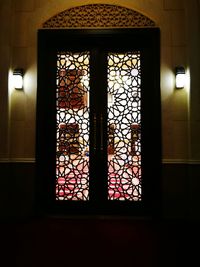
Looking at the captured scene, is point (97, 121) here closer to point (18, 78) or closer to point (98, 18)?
point (18, 78)


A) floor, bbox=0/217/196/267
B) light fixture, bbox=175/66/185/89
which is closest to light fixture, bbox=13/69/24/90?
floor, bbox=0/217/196/267

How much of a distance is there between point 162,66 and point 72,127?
4.67 ft

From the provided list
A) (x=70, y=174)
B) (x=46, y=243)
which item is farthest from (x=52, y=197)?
(x=46, y=243)

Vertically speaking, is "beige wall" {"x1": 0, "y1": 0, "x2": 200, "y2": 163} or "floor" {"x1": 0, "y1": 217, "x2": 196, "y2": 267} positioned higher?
"beige wall" {"x1": 0, "y1": 0, "x2": 200, "y2": 163}

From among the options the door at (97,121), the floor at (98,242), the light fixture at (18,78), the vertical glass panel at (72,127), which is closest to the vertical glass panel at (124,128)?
the door at (97,121)

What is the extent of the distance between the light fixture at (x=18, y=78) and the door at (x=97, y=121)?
0.78 feet

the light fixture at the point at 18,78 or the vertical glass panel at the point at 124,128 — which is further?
the vertical glass panel at the point at 124,128

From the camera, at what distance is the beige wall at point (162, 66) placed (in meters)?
3.15

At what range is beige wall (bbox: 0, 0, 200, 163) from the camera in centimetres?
315

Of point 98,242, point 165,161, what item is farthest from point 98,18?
point 98,242

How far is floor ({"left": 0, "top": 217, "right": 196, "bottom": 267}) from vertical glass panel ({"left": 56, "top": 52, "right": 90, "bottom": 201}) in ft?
1.43

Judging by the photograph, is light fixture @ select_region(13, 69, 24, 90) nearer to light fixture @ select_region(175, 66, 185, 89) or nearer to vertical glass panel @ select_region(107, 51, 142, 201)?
vertical glass panel @ select_region(107, 51, 142, 201)

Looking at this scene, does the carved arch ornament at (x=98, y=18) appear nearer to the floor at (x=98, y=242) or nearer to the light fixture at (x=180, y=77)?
the light fixture at (x=180, y=77)

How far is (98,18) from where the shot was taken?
334 centimetres
